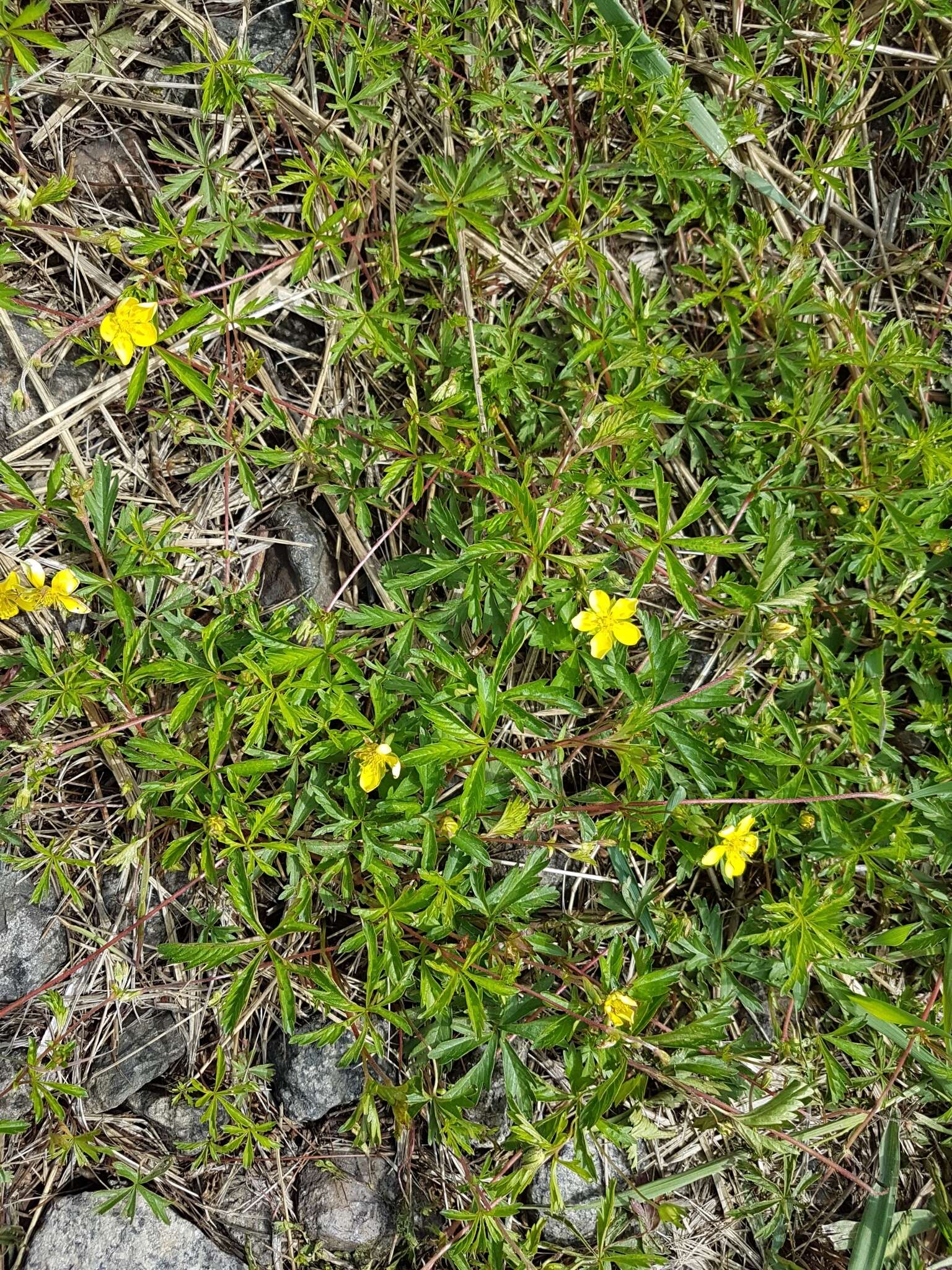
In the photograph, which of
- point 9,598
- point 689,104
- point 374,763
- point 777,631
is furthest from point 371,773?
point 689,104

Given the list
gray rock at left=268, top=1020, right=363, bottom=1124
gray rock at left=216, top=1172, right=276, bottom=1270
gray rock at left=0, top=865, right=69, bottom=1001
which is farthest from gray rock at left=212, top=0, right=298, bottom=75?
gray rock at left=216, top=1172, right=276, bottom=1270

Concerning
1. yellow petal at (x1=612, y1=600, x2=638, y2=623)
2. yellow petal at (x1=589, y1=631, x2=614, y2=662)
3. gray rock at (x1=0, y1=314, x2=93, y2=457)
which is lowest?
yellow petal at (x1=589, y1=631, x2=614, y2=662)

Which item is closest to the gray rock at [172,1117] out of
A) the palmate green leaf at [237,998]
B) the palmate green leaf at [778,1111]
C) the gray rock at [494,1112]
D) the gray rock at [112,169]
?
the palmate green leaf at [237,998]

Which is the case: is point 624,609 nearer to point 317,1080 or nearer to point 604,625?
point 604,625

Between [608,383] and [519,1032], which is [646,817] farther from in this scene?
[608,383]

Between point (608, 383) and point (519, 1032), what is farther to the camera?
point (608, 383)

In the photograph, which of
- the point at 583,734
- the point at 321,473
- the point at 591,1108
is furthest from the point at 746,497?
the point at 591,1108

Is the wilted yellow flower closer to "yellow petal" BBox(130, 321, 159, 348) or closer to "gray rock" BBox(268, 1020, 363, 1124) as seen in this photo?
"gray rock" BBox(268, 1020, 363, 1124)
